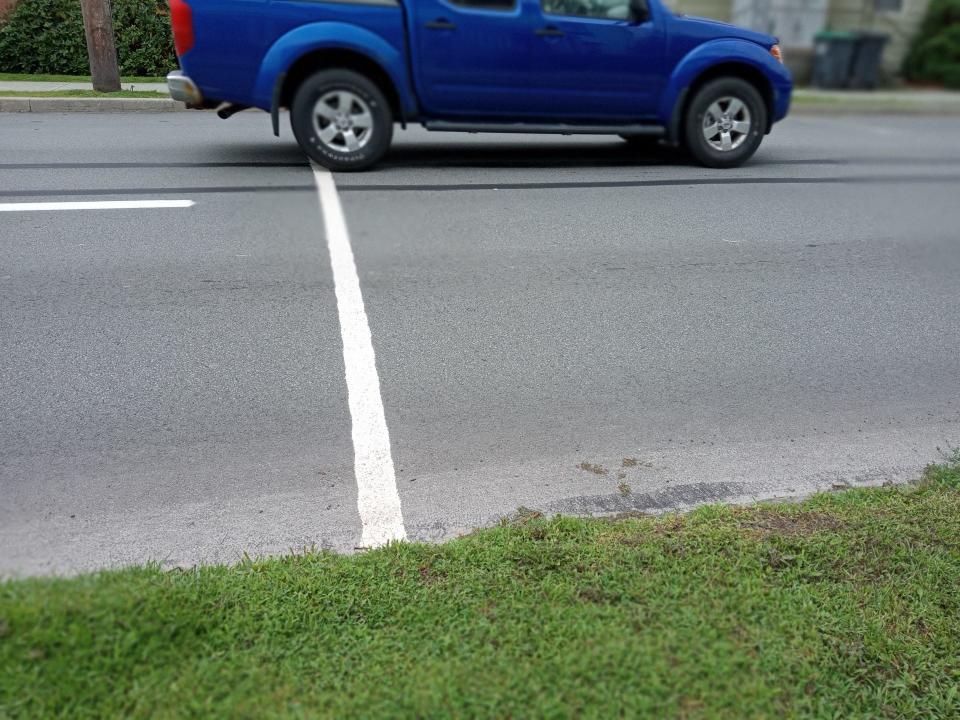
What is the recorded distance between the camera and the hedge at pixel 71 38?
13.4m

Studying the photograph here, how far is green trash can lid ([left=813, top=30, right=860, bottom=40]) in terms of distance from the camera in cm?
1711

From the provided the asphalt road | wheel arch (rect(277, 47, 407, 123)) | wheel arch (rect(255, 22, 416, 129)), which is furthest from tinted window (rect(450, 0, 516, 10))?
the asphalt road

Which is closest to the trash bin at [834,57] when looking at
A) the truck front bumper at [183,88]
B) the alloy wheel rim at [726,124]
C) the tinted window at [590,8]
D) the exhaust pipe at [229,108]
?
the alloy wheel rim at [726,124]

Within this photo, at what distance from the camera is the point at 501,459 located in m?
3.59

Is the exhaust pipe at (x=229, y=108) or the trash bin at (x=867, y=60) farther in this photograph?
the trash bin at (x=867, y=60)

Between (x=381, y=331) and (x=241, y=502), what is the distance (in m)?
1.71

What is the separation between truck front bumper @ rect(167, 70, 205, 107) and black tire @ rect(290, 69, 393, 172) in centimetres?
88

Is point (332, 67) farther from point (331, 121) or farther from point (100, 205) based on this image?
point (100, 205)

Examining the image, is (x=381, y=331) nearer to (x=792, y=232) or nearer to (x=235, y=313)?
(x=235, y=313)

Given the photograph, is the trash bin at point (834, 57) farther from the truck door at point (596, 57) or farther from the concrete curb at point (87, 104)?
the concrete curb at point (87, 104)

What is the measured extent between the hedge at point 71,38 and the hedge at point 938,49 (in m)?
14.4

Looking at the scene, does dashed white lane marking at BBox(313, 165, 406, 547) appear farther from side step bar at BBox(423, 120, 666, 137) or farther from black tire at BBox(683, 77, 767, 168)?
black tire at BBox(683, 77, 767, 168)

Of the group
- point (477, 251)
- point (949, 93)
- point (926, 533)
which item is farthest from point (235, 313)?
point (949, 93)

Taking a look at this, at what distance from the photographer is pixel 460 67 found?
7.95 meters
